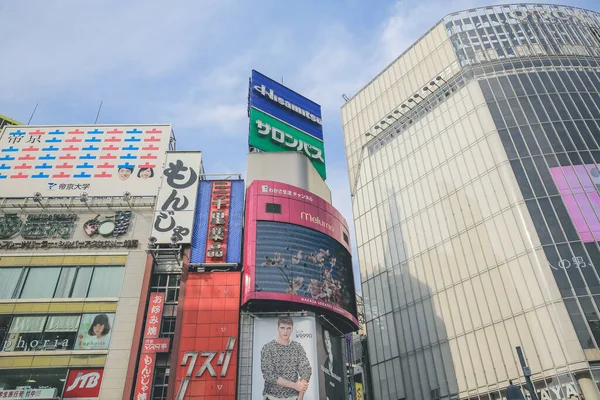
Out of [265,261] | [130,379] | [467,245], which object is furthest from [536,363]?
[130,379]

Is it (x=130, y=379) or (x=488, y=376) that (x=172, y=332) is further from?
(x=488, y=376)

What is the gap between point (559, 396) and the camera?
112 ft

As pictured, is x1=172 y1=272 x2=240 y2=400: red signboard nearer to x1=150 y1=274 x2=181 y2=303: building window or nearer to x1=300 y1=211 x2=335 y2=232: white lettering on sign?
x1=150 y1=274 x2=181 y2=303: building window

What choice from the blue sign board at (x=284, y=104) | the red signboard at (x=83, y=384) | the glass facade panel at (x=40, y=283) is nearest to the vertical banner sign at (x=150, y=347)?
the red signboard at (x=83, y=384)

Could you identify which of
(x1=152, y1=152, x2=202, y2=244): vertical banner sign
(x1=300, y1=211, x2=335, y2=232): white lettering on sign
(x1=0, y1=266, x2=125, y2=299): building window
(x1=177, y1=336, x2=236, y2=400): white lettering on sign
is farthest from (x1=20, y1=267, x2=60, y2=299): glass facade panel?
(x1=300, y1=211, x2=335, y2=232): white lettering on sign

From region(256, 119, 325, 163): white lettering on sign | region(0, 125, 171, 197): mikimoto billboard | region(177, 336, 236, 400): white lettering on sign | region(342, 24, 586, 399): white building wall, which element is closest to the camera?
region(177, 336, 236, 400): white lettering on sign

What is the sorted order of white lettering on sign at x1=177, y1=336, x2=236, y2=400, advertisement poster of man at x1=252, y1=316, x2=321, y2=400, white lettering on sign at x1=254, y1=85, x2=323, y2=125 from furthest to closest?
white lettering on sign at x1=254, y1=85, x2=323, y2=125 < white lettering on sign at x1=177, y1=336, x2=236, y2=400 < advertisement poster of man at x1=252, y1=316, x2=321, y2=400

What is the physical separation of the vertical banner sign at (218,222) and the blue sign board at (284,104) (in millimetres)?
14061

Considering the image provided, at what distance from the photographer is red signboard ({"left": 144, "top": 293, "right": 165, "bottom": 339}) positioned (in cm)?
3378

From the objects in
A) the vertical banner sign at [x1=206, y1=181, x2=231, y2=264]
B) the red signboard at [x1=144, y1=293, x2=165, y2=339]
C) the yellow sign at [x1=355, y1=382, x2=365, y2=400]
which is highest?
the vertical banner sign at [x1=206, y1=181, x2=231, y2=264]

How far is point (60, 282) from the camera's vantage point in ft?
119

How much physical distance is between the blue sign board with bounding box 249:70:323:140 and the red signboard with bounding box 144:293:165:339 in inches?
994

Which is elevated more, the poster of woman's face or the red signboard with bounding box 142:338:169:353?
the poster of woman's face

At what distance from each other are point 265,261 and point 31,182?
25305 millimetres
